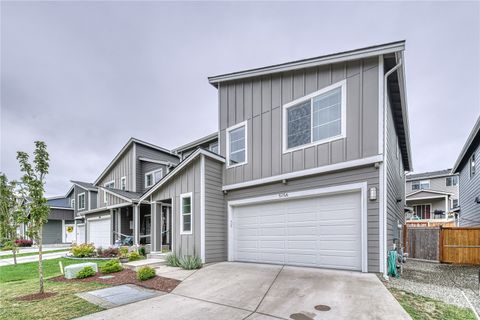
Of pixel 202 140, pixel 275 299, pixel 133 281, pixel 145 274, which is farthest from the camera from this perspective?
pixel 202 140

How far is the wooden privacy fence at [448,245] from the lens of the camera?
10.0 m

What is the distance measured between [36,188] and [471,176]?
1875cm

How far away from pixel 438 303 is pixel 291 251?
3929 mm

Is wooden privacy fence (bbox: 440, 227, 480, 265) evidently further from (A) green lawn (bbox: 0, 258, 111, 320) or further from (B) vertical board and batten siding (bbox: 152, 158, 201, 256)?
(A) green lawn (bbox: 0, 258, 111, 320)

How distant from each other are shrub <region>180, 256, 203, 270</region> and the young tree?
3.75m

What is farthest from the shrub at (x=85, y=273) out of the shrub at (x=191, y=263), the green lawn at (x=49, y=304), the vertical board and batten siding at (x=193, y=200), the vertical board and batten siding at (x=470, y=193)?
the vertical board and batten siding at (x=470, y=193)

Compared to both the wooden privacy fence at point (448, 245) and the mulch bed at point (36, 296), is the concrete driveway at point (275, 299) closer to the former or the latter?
the mulch bed at point (36, 296)

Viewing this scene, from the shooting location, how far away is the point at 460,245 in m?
10.2

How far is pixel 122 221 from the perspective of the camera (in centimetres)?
1684

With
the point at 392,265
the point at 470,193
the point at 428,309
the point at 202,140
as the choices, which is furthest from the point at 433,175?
the point at 428,309

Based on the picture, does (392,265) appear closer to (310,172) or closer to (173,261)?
(310,172)

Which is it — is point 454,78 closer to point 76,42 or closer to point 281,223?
point 281,223

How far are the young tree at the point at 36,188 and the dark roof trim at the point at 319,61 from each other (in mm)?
6684

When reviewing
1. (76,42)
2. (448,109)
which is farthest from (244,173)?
(448,109)
